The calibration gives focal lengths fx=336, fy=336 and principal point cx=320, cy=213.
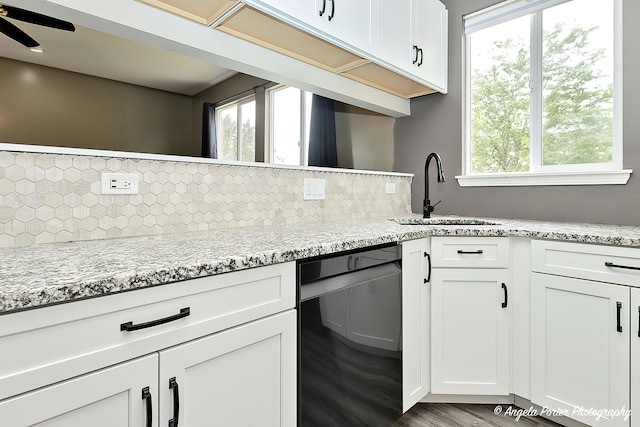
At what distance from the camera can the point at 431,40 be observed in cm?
232

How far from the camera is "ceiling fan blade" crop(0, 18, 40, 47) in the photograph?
102cm

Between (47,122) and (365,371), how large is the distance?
4.66ft

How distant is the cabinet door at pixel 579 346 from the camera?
138 cm

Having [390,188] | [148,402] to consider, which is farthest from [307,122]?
[148,402]

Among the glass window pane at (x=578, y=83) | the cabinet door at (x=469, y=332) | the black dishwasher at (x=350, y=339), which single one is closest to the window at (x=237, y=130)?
the black dishwasher at (x=350, y=339)

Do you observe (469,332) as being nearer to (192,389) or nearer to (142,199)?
(192,389)

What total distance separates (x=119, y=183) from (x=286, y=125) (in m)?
0.89

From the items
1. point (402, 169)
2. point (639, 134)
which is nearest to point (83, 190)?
point (402, 169)

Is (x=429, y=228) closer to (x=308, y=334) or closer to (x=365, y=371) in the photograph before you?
(x=365, y=371)

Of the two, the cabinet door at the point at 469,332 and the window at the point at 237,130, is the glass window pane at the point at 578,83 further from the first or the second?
the window at the point at 237,130

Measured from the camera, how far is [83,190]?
1204 millimetres

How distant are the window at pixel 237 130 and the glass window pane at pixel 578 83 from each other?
1.86 metres

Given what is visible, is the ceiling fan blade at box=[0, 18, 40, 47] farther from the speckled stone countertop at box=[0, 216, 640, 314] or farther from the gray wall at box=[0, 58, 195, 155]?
the speckled stone countertop at box=[0, 216, 640, 314]

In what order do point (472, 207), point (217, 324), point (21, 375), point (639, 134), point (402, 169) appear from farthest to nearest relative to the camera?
point (402, 169) < point (472, 207) < point (639, 134) < point (217, 324) < point (21, 375)
